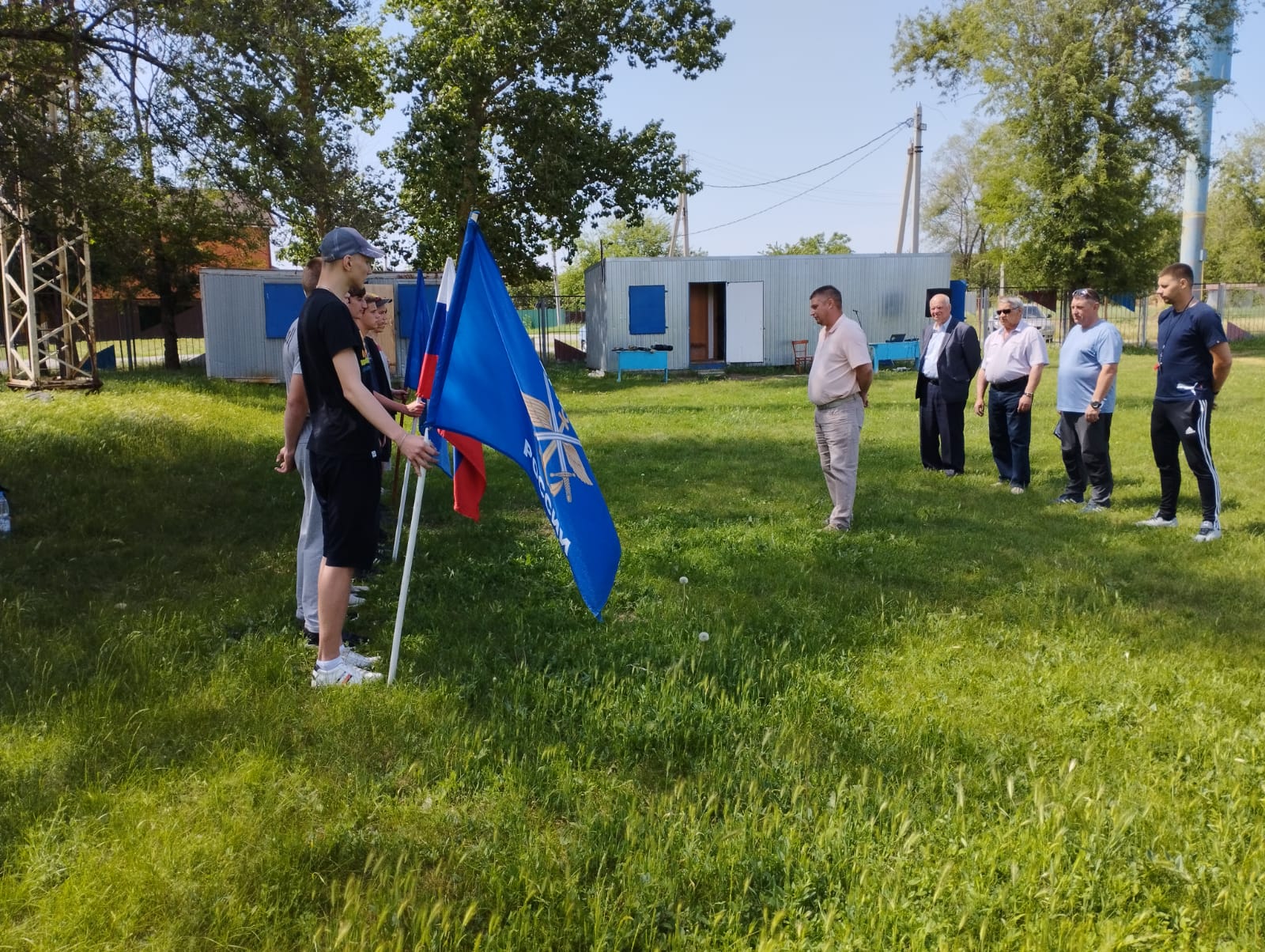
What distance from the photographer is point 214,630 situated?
4.69 meters

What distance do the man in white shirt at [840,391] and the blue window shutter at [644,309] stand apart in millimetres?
17812

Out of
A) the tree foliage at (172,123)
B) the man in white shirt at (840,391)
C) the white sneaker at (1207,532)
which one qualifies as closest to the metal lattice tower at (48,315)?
the tree foliage at (172,123)

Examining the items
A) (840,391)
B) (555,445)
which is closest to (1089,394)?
(840,391)

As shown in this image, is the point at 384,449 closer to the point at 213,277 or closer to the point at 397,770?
the point at 397,770

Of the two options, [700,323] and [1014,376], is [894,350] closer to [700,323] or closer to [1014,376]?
[700,323]

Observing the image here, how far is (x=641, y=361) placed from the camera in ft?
77.6

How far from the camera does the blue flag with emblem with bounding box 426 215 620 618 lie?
3738 mm

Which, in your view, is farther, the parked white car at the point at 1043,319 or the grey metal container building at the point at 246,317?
the parked white car at the point at 1043,319

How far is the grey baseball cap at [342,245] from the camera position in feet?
12.9

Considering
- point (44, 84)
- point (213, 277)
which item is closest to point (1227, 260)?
point (213, 277)

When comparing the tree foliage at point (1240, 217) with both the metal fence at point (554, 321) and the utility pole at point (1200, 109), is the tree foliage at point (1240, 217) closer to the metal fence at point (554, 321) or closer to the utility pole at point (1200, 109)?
the utility pole at point (1200, 109)

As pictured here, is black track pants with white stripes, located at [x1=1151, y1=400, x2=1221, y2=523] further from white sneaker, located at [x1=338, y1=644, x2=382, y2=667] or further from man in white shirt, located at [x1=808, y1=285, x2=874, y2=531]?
white sneaker, located at [x1=338, y1=644, x2=382, y2=667]

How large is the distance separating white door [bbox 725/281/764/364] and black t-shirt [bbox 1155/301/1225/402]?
62.1 feet

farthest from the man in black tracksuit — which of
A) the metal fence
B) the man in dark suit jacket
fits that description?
the metal fence
